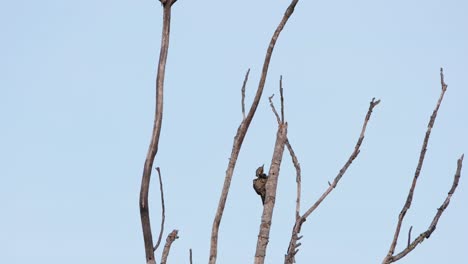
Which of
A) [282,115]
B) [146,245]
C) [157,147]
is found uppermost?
[282,115]

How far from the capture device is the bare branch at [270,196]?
2.56m

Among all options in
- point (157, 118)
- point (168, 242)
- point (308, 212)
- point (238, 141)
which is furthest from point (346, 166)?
point (157, 118)

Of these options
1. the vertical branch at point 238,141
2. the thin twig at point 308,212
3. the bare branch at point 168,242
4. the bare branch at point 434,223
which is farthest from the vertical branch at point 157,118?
the bare branch at point 168,242

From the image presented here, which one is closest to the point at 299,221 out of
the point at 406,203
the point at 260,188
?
the point at 260,188

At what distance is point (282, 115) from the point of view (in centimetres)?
311

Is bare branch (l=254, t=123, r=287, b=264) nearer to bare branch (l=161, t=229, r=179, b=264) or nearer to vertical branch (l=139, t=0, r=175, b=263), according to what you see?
vertical branch (l=139, t=0, r=175, b=263)

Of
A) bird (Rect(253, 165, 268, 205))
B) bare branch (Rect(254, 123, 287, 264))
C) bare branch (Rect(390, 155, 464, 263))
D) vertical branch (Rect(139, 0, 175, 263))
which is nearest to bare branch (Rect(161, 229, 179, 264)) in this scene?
bird (Rect(253, 165, 268, 205))

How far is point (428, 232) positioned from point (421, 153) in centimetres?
45

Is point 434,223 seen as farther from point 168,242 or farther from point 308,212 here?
point 168,242

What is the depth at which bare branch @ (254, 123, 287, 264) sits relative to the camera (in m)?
2.56

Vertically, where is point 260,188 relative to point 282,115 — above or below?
below

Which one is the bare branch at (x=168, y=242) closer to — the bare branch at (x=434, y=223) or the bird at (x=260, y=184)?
the bird at (x=260, y=184)

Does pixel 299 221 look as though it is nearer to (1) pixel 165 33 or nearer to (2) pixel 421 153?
(2) pixel 421 153

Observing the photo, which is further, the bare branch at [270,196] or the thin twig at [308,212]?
the thin twig at [308,212]
